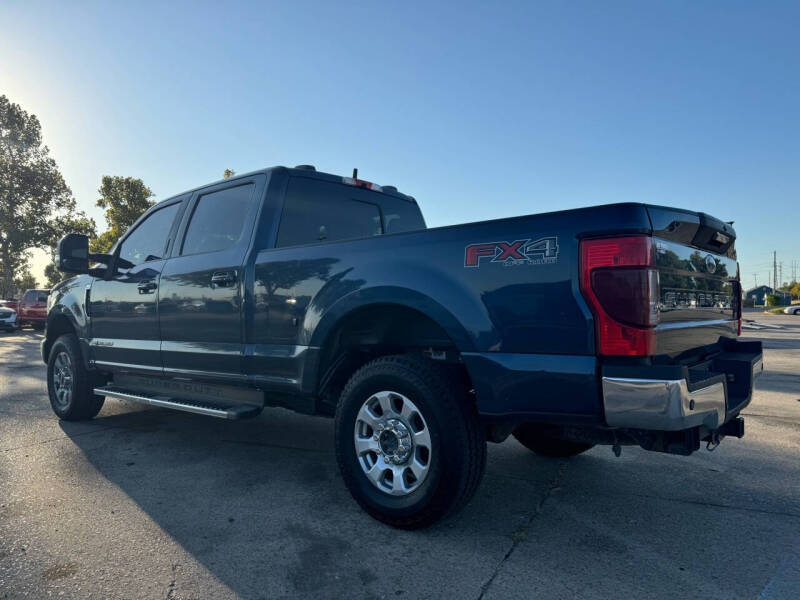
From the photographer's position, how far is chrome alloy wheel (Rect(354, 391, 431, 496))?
278 cm

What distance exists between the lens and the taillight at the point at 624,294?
7.18ft

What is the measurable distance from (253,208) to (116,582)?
243cm

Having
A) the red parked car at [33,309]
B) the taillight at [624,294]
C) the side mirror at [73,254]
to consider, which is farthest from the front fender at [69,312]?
the red parked car at [33,309]

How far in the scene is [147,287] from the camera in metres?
4.46

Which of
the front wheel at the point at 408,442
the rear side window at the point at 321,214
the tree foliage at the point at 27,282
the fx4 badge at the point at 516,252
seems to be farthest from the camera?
the tree foliage at the point at 27,282

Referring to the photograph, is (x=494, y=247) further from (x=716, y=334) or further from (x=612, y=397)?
(x=716, y=334)

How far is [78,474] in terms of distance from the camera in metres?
3.71

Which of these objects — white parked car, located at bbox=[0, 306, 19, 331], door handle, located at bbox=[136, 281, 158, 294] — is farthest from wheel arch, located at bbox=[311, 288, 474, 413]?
white parked car, located at bbox=[0, 306, 19, 331]

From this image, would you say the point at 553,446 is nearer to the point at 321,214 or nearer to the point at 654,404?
the point at 654,404

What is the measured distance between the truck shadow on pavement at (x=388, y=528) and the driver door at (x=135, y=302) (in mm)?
749

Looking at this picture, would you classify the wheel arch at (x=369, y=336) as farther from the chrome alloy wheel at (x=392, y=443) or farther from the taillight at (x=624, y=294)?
the taillight at (x=624, y=294)

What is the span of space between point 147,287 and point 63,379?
1906 mm

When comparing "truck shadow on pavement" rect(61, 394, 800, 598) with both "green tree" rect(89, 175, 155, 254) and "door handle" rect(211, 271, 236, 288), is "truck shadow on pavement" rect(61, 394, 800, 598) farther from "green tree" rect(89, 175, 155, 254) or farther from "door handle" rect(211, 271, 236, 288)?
"green tree" rect(89, 175, 155, 254)

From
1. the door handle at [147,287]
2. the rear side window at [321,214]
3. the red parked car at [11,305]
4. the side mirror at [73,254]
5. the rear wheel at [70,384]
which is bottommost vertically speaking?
the rear wheel at [70,384]
